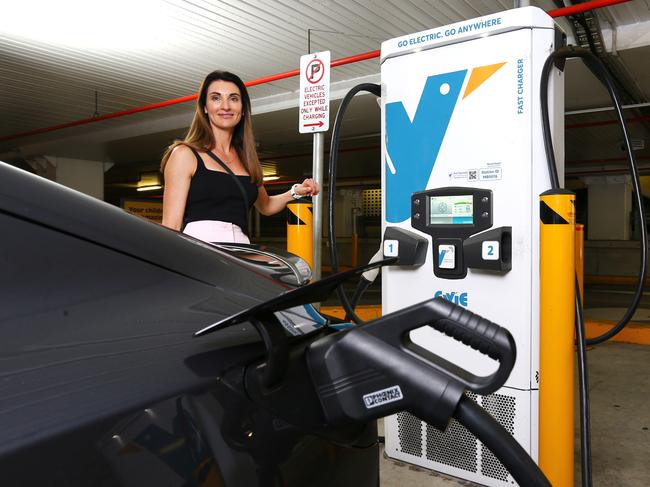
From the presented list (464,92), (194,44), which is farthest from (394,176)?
(194,44)

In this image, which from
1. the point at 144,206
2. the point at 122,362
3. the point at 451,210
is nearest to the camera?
the point at 122,362

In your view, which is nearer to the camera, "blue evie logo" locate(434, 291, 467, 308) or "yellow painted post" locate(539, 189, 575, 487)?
"yellow painted post" locate(539, 189, 575, 487)

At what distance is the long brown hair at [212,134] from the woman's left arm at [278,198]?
0.17m

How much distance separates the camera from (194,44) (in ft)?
20.5

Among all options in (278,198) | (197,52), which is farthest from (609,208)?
(278,198)

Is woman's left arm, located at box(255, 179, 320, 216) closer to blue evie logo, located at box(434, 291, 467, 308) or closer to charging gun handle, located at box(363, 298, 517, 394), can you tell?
blue evie logo, located at box(434, 291, 467, 308)

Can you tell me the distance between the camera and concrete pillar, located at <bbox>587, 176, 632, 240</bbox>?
1443 cm

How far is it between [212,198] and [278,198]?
0.58m

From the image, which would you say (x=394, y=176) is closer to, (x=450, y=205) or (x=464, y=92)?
(x=450, y=205)

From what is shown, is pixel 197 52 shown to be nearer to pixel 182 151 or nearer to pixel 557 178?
pixel 182 151

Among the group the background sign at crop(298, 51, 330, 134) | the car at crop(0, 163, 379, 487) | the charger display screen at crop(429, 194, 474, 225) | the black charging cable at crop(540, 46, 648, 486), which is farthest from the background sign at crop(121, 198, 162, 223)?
the car at crop(0, 163, 379, 487)

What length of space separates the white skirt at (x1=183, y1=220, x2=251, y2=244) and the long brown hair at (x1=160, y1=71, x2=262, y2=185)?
245 mm

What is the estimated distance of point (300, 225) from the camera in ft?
9.45

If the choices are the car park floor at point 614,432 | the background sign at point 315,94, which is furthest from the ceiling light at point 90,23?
the car park floor at point 614,432
